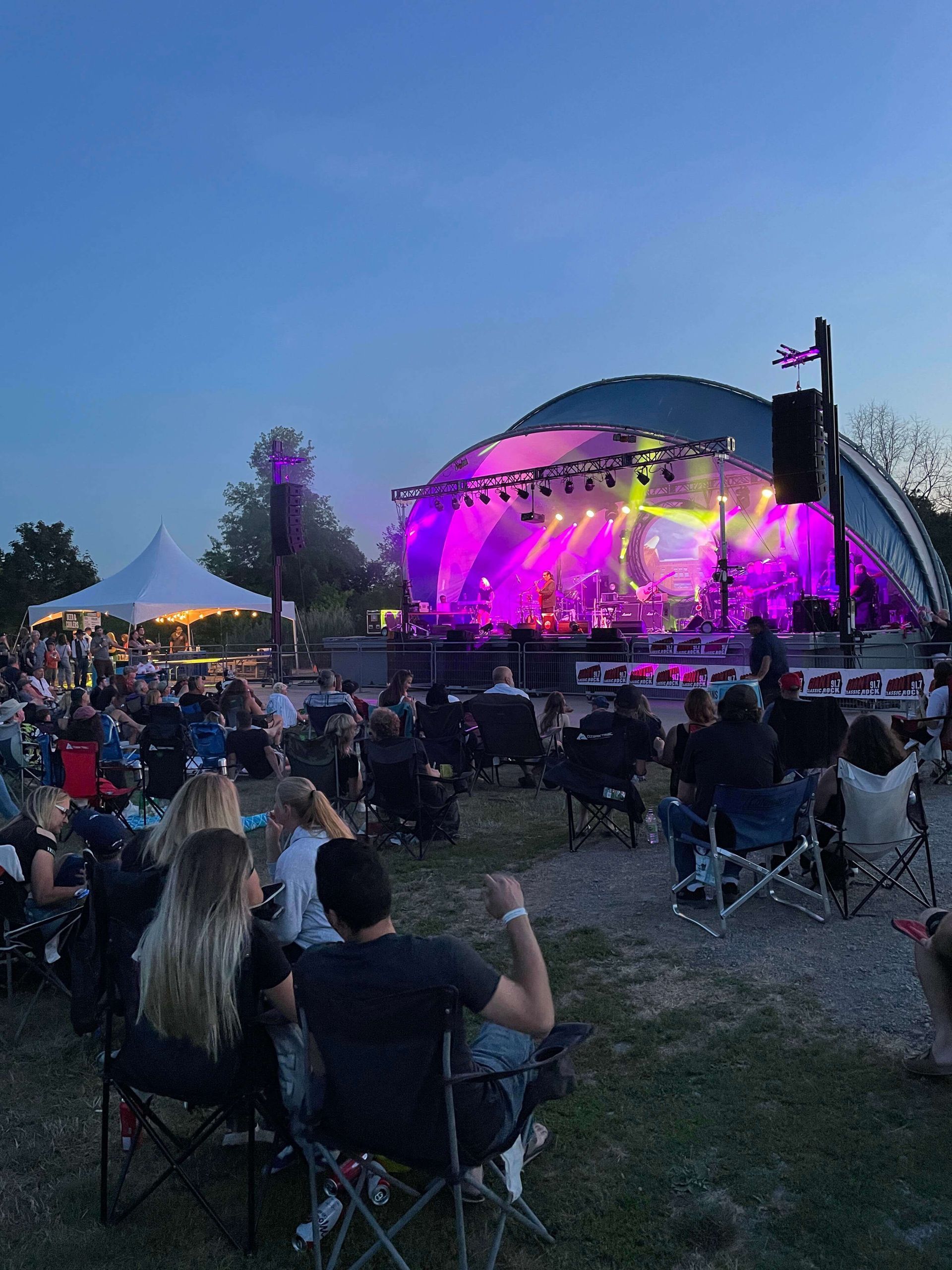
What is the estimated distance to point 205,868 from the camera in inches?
89.0

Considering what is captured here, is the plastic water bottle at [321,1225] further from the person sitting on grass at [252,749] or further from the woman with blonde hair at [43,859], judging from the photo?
the person sitting on grass at [252,749]

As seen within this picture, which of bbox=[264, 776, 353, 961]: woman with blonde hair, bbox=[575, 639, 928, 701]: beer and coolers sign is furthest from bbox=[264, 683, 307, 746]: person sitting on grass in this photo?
bbox=[264, 776, 353, 961]: woman with blonde hair

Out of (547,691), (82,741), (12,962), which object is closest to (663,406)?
(547,691)

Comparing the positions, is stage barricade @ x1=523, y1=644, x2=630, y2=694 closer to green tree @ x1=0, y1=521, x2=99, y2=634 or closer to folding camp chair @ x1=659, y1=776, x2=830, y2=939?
folding camp chair @ x1=659, y1=776, x2=830, y2=939

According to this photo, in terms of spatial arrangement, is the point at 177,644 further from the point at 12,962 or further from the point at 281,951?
the point at 281,951

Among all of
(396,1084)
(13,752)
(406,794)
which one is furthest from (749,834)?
(13,752)

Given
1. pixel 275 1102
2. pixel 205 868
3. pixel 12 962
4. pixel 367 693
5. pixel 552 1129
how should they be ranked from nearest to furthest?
pixel 205 868
pixel 275 1102
pixel 552 1129
pixel 12 962
pixel 367 693

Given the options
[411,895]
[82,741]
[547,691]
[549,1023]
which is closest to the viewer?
[549,1023]

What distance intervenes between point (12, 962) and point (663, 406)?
24.2 metres

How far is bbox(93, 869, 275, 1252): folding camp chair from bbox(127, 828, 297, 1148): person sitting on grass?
0.04m

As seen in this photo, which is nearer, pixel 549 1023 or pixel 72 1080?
pixel 549 1023

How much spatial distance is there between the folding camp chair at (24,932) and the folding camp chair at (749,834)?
298 cm

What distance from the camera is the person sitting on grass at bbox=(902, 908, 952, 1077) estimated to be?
292cm

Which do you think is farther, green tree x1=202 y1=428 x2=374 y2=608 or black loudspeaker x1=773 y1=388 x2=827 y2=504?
green tree x1=202 y1=428 x2=374 y2=608
